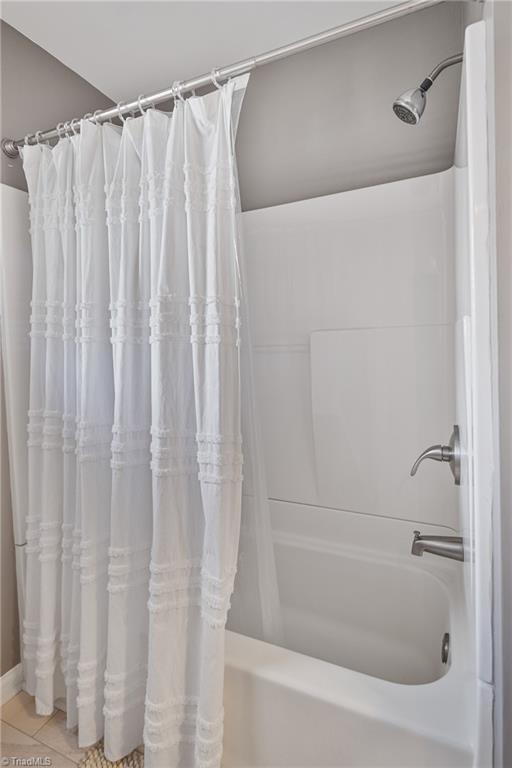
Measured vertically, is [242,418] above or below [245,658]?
above

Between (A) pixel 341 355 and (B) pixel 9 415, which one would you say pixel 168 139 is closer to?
(A) pixel 341 355

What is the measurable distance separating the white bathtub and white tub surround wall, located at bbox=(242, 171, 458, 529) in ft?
0.45

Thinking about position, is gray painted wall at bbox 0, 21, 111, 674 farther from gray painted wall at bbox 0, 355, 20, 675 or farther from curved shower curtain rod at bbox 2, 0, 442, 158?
curved shower curtain rod at bbox 2, 0, 442, 158

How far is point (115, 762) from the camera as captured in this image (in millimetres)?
1206

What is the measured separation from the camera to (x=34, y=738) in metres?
1.31

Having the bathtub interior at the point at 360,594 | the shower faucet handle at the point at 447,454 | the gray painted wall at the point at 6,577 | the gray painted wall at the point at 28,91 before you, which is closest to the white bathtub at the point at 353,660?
the bathtub interior at the point at 360,594

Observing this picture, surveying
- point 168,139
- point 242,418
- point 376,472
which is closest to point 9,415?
point 242,418

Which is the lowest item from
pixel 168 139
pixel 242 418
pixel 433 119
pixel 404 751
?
pixel 404 751

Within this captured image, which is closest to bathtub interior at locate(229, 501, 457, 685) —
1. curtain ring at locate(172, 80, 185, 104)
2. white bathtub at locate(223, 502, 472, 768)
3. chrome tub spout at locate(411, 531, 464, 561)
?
white bathtub at locate(223, 502, 472, 768)

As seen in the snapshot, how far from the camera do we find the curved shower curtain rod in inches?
39.8

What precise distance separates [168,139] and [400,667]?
6.10ft

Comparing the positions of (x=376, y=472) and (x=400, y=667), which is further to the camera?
(x=376, y=472)

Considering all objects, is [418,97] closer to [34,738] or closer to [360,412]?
[360,412]

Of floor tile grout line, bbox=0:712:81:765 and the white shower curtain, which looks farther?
floor tile grout line, bbox=0:712:81:765
